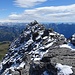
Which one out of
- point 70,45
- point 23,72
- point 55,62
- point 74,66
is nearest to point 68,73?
point 74,66

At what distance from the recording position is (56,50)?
43.1 m

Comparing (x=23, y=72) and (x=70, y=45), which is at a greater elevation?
(x=70, y=45)

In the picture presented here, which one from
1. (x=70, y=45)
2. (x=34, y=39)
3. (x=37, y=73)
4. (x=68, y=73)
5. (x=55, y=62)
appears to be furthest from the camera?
(x=34, y=39)

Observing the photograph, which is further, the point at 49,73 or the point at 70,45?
the point at 70,45

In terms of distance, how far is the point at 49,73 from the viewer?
3681 cm

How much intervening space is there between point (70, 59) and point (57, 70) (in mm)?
4134

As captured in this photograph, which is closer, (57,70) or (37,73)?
(57,70)

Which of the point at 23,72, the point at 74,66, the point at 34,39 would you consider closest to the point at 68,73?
the point at 74,66

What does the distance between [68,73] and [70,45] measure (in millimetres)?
15351

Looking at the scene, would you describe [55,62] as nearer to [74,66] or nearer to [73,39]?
[74,66]

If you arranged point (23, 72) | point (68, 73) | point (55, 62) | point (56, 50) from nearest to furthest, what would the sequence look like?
point (68, 73) < point (55, 62) < point (56, 50) < point (23, 72)

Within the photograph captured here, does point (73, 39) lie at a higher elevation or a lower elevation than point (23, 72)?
higher

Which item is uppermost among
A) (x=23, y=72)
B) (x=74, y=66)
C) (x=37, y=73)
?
(x=74, y=66)

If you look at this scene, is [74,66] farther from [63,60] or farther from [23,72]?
[23,72]
